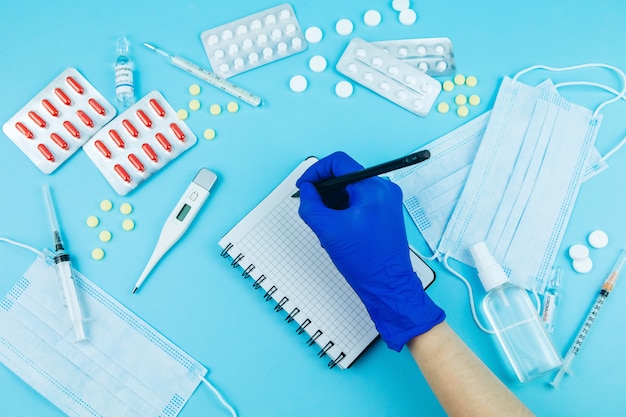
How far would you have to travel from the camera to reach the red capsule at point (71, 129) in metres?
1.68

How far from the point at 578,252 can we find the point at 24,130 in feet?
5.28

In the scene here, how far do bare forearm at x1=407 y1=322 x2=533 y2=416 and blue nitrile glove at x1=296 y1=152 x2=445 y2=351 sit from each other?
39 millimetres

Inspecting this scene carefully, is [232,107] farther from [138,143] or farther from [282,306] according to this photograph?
[282,306]

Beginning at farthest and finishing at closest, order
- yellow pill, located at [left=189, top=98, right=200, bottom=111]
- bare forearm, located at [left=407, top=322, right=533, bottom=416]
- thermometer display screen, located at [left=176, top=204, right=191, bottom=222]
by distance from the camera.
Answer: yellow pill, located at [left=189, top=98, right=200, bottom=111]
thermometer display screen, located at [left=176, top=204, right=191, bottom=222]
bare forearm, located at [left=407, top=322, right=533, bottom=416]

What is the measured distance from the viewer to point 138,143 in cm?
169

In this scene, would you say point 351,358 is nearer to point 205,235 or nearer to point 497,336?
point 497,336

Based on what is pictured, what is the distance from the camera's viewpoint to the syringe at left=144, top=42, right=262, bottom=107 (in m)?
1.71

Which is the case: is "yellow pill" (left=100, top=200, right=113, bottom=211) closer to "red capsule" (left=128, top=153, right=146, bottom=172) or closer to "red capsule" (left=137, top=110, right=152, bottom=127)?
"red capsule" (left=128, top=153, right=146, bottom=172)

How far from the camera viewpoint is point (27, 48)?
1764 mm

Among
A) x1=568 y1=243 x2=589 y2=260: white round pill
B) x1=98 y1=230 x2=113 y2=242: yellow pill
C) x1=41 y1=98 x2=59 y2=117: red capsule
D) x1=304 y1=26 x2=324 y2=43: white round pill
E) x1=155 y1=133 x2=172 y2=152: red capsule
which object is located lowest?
x1=98 y1=230 x2=113 y2=242: yellow pill

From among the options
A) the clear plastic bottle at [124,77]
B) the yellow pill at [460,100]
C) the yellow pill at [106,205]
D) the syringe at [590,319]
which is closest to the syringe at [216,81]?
the clear plastic bottle at [124,77]

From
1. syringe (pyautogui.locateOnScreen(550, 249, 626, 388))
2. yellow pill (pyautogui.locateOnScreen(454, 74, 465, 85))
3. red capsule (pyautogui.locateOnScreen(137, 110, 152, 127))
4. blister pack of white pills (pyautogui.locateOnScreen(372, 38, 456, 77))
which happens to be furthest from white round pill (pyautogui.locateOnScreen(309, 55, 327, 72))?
syringe (pyautogui.locateOnScreen(550, 249, 626, 388))

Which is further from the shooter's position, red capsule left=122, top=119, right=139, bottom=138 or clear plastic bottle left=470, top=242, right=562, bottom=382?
red capsule left=122, top=119, right=139, bottom=138

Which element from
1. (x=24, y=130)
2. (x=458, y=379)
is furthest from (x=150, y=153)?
(x=458, y=379)
